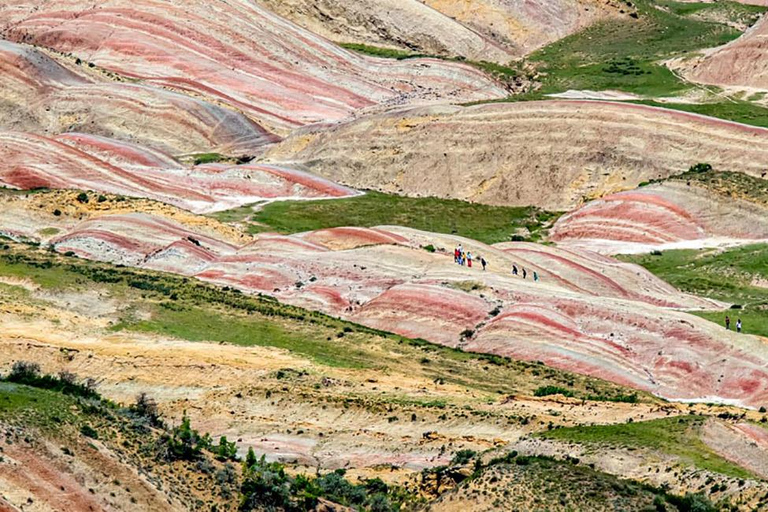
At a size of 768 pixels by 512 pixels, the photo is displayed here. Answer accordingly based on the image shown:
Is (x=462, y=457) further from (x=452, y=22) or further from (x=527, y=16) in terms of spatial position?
(x=527, y=16)

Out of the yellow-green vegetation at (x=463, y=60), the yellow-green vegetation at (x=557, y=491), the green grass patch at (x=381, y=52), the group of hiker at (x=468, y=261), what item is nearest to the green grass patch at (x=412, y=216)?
the group of hiker at (x=468, y=261)

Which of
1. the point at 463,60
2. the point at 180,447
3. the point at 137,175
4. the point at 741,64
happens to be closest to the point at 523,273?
the point at 137,175

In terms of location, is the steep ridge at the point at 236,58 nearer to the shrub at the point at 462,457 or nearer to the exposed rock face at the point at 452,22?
the exposed rock face at the point at 452,22

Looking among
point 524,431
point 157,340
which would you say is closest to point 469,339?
point 157,340

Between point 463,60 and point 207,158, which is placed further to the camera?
point 463,60

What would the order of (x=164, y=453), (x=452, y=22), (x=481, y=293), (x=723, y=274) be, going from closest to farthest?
(x=164, y=453), (x=481, y=293), (x=723, y=274), (x=452, y=22)

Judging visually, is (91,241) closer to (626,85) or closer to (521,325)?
(521,325)
